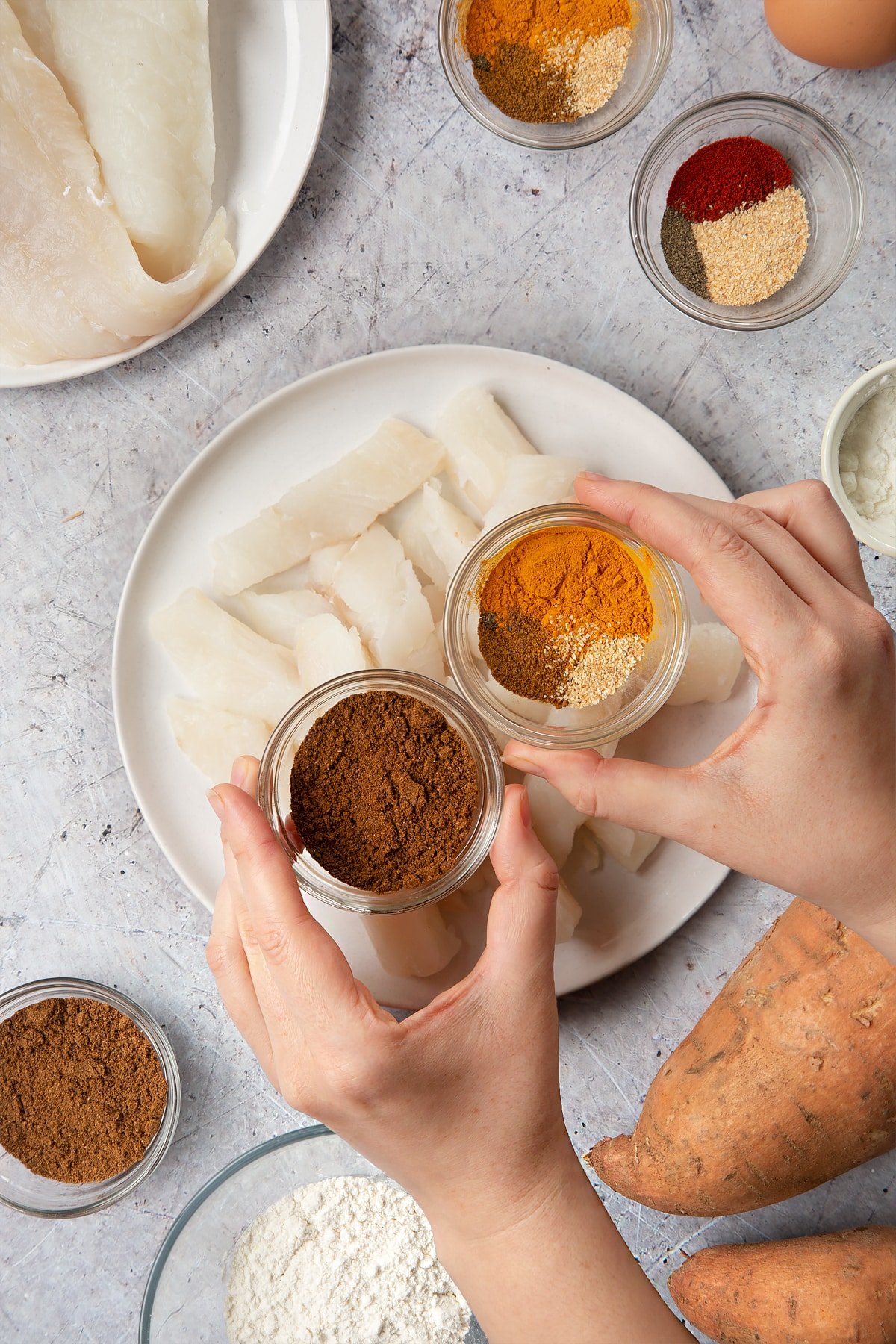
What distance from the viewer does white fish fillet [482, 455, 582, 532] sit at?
51.5 inches

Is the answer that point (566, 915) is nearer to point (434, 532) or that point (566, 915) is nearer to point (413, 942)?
point (413, 942)

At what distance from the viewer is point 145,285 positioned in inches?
53.4

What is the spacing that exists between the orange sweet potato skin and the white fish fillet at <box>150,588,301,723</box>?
0.99m

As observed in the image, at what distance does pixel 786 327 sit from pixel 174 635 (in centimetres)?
101

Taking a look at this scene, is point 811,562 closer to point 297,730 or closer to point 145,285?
point 297,730

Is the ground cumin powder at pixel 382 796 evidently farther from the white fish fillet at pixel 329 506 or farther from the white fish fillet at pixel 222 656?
the white fish fillet at pixel 329 506

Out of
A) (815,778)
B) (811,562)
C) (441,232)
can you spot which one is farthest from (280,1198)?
(441,232)

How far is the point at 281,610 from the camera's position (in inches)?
55.4

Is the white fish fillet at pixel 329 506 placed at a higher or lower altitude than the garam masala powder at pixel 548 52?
lower

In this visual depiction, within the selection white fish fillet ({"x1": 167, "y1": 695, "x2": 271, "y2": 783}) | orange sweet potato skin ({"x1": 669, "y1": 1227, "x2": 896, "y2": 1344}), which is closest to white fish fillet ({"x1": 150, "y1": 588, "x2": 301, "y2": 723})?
white fish fillet ({"x1": 167, "y1": 695, "x2": 271, "y2": 783})

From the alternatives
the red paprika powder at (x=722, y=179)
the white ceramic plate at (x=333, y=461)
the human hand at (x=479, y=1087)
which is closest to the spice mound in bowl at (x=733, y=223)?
the red paprika powder at (x=722, y=179)

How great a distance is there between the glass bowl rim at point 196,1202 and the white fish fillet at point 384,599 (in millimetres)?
708

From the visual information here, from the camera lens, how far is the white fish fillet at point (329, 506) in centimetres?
139

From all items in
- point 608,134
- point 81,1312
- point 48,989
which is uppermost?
point 608,134
